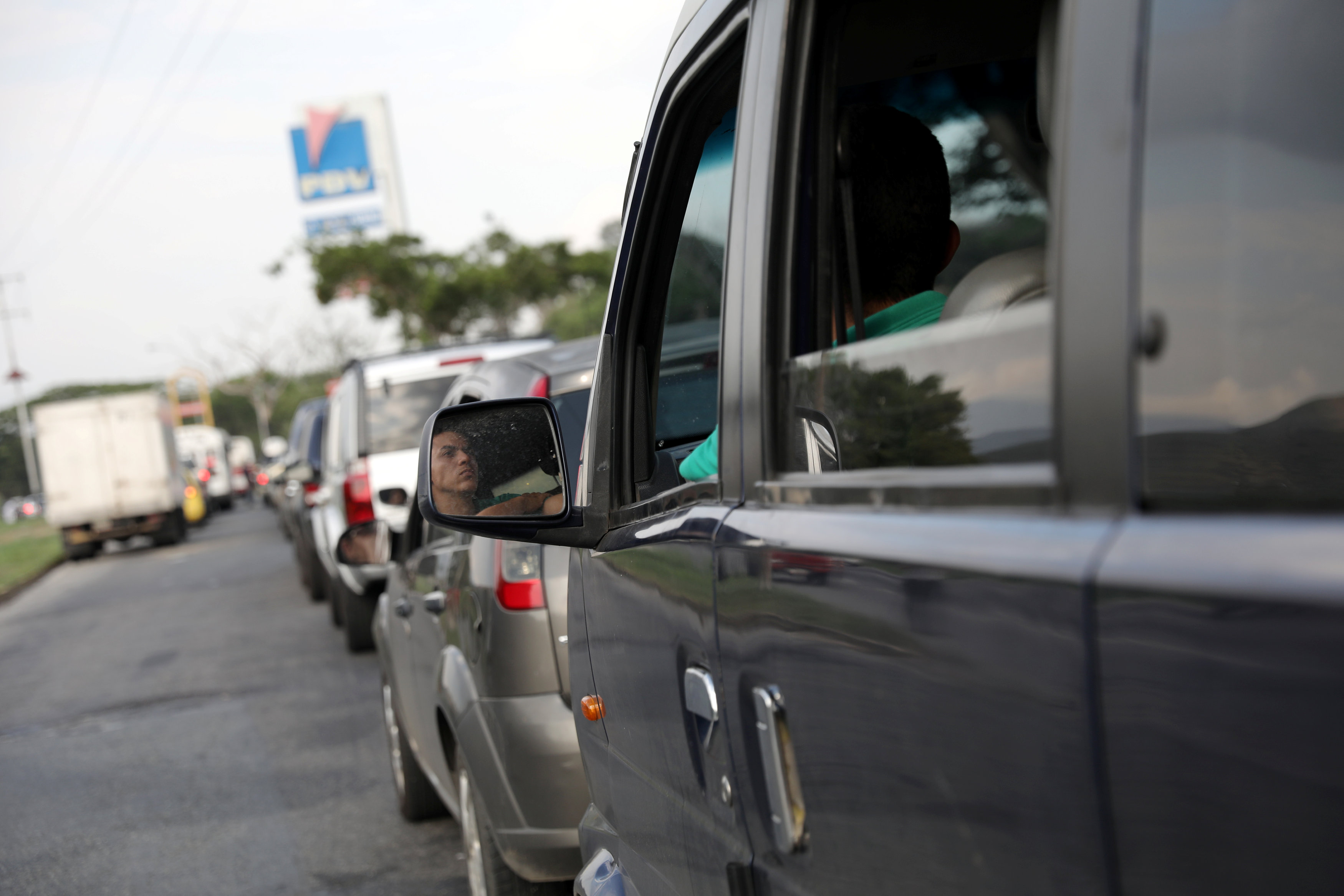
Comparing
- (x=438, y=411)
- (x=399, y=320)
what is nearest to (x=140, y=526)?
(x=399, y=320)

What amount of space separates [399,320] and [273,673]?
30.7 metres

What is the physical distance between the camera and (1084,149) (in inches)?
39.4

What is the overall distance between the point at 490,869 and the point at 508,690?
1.97ft

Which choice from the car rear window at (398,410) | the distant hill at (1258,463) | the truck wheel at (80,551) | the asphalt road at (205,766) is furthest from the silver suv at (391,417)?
the truck wheel at (80,551)

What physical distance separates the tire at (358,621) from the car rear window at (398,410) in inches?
54.6

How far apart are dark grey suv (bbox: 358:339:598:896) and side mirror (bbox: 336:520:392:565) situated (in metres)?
0.39

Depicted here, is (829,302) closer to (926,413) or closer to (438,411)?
(926,413)

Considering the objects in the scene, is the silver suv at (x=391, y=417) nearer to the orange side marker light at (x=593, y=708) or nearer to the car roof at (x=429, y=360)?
the car roof at (x=429, y=360)

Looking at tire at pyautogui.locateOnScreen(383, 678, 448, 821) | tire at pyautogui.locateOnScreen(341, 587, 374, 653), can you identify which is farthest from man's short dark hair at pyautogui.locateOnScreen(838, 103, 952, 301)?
tire at pyautogui.locateOnScreen(341, 587, 374, 653)

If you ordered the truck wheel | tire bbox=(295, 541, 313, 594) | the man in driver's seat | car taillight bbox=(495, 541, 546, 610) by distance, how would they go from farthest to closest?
1. the truck wheel
2. tire bbox=(295, 541, 313, 594)
3. car taillight bbox=(495, 541, 546, 610)
4. the man in driver's seat

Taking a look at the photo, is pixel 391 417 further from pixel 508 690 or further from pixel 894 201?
pixel 894 201

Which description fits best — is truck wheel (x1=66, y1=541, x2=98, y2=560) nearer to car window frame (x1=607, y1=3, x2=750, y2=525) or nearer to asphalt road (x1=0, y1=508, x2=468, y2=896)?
asphalt road (x1=0, y1=508, x2=468, y2=896)

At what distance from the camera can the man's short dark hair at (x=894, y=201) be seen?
1650mm

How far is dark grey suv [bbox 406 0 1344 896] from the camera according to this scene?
0.88 m
